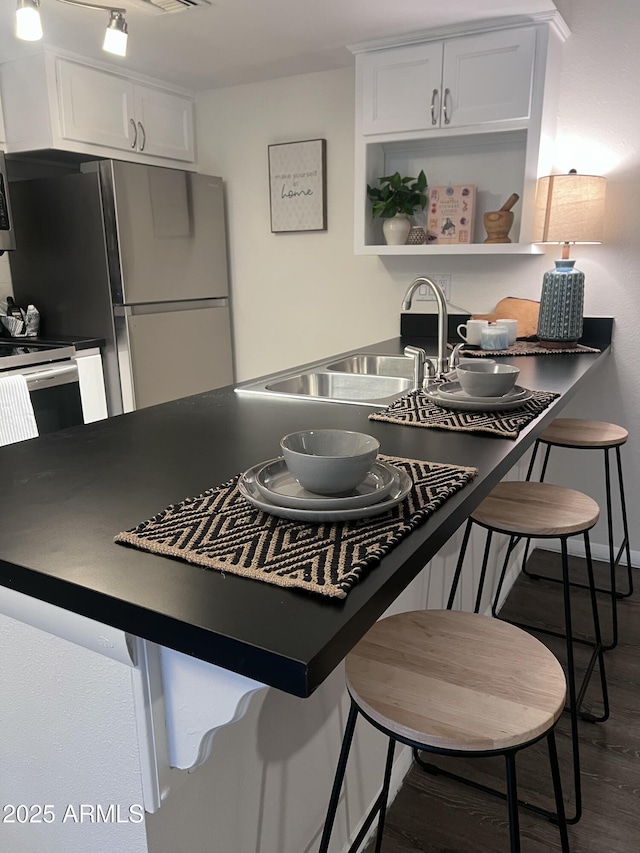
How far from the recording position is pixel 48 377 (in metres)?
2.70

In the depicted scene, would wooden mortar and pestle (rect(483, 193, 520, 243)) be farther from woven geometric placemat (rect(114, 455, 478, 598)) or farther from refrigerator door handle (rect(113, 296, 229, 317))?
woven geometric placemat (rect(114, 455, 478, 598))

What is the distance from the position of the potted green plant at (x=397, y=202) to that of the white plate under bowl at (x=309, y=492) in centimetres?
205

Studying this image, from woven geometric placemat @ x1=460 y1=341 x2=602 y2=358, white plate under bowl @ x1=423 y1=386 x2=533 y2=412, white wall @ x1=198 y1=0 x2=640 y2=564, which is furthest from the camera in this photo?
white wall @ x1=198 y1=0 x2=640 y2=564

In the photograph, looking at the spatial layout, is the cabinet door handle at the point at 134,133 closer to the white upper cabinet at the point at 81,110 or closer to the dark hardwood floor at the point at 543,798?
the white upper cabinet at the point at 81,110

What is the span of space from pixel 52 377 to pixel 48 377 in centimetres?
2

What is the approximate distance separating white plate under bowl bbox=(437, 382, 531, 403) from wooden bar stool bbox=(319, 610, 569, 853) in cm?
48

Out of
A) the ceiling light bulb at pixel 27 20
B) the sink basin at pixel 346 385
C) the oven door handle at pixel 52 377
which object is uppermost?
the ceiling light bulb at pixel 27 20

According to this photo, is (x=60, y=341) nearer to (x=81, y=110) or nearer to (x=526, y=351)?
(x=81, y=110)

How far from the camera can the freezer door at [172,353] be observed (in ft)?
9.75

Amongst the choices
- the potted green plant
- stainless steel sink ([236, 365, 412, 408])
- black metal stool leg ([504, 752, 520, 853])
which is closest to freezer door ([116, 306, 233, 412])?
the potted green plant

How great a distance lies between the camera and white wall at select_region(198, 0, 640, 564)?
248 centimetres

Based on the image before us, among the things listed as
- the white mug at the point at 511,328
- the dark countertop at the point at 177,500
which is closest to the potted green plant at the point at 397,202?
the white mug at the point at 511,328

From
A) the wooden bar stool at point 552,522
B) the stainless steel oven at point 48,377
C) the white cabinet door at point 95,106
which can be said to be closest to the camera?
the wooden bar stool at point 552,522

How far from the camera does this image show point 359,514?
80cm
